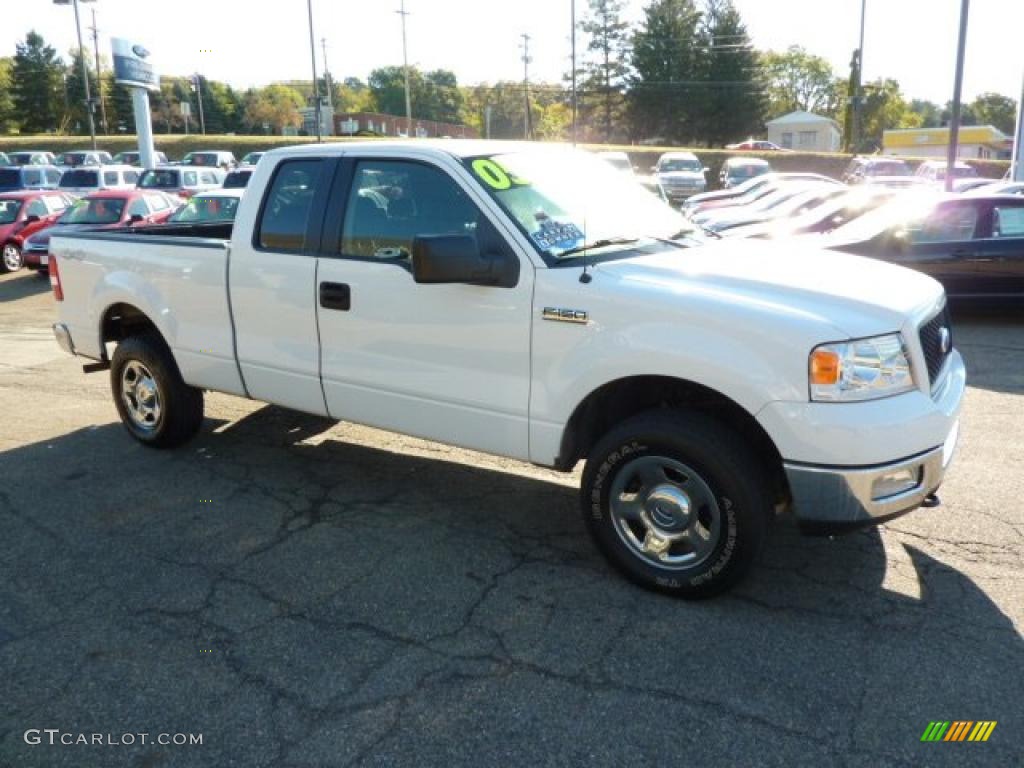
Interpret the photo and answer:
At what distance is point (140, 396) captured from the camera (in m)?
5.77

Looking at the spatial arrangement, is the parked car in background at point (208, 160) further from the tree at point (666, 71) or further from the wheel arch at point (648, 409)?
the tree at point (666, 71)

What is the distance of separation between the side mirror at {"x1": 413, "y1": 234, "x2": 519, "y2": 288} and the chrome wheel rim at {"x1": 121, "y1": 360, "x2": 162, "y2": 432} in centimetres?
281

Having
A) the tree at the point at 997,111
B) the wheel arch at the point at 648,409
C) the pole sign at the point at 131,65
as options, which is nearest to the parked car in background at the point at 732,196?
the wheel arch at the point at 648,409

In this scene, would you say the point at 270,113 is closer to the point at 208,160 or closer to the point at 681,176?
the point at 208,160

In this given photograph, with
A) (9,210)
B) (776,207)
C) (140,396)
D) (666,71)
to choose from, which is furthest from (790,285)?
(666,71)

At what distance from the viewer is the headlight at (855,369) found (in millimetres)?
3148

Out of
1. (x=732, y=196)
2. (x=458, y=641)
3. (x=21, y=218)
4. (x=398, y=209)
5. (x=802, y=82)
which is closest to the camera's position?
(x=458, y=641)

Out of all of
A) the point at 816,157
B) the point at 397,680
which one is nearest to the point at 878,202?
the point at 397,680

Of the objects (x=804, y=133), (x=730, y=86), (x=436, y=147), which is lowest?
(x=436, y=147)

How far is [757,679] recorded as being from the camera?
3076mm

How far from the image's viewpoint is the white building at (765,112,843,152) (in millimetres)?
76438

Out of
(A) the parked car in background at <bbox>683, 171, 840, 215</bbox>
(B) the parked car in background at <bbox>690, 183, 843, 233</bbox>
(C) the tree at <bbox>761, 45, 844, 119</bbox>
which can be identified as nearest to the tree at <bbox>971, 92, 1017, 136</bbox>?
(C) the tree at <bbox>761, 45, 844, 119</bbox>

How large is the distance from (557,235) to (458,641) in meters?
1.84

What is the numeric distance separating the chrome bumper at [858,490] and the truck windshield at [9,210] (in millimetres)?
17790
